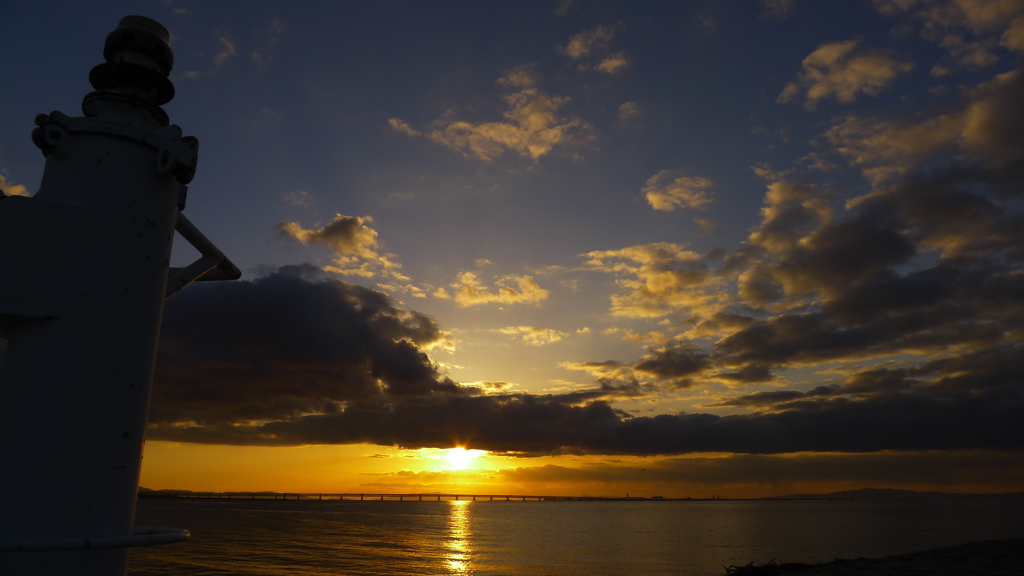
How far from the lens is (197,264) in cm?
494

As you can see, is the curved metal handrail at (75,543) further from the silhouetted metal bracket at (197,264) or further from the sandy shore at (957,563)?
the sandy shore at (957,563)

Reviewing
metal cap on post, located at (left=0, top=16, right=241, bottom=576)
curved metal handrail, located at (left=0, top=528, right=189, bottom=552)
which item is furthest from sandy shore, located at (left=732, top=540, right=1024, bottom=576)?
metal cap on post, located at (left=0, top=16, right=241, bottom=576)

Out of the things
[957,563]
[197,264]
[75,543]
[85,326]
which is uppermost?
[197,264]

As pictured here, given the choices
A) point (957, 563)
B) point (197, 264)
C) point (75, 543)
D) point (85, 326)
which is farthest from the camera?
point (957, 563)

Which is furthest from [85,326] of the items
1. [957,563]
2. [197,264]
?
[957,563]

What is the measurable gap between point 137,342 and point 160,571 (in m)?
32.6

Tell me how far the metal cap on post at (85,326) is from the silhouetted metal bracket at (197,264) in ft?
1.76

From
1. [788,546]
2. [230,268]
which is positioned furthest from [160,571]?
[788,546]

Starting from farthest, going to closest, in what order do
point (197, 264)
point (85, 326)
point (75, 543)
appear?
point (197, 264)
point (85, 326)
point (75, 543)

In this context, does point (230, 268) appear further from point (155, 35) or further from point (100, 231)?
point (155, 35)

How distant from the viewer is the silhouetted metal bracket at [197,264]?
4.77 metres

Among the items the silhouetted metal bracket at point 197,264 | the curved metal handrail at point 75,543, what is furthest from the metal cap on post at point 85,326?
the silhouetted metal bracket at point 197,264

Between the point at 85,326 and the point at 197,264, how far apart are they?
123 centimetres

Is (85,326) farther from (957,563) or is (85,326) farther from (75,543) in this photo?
(957,563)
